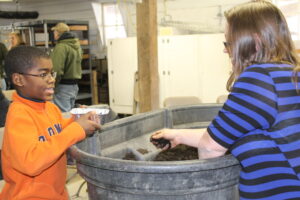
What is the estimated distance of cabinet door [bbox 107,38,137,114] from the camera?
5215 mm

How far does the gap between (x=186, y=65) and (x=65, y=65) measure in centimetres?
164

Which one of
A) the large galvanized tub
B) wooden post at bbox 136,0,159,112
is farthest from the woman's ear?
wooden post at bbox 136,0,159,112

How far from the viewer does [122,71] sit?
536cm

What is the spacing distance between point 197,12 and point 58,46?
265 centimetres

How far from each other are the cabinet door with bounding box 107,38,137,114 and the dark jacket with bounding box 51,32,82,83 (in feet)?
3.82

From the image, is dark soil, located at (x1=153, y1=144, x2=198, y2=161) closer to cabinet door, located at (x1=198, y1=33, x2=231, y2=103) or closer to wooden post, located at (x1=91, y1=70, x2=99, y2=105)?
cabinet door, located at (x1=198, y1=33, x2=231, y2=103)

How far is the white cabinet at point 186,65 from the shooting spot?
4.48 m

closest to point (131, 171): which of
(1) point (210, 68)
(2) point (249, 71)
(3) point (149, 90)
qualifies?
(2) point (249, 71)

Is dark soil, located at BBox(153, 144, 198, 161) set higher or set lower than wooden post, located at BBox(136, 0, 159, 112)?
lower

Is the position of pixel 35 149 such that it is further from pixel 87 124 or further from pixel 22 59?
pixel 22 59

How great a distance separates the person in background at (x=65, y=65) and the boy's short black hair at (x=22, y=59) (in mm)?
2619

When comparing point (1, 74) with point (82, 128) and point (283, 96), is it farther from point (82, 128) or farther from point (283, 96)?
point (283, 96)

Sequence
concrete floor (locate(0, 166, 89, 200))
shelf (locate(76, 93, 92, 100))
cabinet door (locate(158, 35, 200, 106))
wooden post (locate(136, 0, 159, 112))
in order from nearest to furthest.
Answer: concrete floor (locate(0, 166, 89, 200)), wooden post (locate(136, 0, 159, 112)), cabinet door (locate(158, 35, 200, 106)), shelf (locate(76, 93, 92, 100))

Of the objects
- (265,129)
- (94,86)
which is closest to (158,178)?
(265,129)
